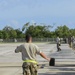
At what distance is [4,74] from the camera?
16938 millimetres

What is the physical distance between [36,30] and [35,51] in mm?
135497

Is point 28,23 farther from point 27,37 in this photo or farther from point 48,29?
point 27,37

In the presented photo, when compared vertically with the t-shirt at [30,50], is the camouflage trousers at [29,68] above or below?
below

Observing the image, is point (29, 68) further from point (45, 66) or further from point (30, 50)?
point (45, 66)

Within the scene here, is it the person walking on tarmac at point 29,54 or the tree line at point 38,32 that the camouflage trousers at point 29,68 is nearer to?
the person walking on tarmac at point 29,54

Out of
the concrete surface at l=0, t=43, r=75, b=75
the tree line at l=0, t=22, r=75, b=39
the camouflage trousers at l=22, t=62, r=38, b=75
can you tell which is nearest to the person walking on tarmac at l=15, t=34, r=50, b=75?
the camouflage trousers at l=22, t=62, r=38, b=75

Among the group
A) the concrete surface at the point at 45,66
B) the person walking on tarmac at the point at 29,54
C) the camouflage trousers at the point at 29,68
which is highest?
the person walking on tarmac at the point at 29,54

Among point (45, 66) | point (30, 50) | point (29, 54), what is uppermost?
point (30, 50)

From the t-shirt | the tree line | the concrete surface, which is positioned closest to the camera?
the t-shirt

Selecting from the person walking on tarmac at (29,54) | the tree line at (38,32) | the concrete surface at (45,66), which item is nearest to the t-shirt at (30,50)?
the person walking on tarmac at (29,54)

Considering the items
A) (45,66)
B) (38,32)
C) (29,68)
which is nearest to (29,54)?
(29,68)

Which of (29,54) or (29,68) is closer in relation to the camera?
(29,54)

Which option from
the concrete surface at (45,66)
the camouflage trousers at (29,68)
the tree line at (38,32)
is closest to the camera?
the camouflage trousers at (29,68)

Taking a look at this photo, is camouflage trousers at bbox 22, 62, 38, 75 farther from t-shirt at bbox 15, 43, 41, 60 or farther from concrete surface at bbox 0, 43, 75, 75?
concrete surface at bbox 0, 43, 75, 75
